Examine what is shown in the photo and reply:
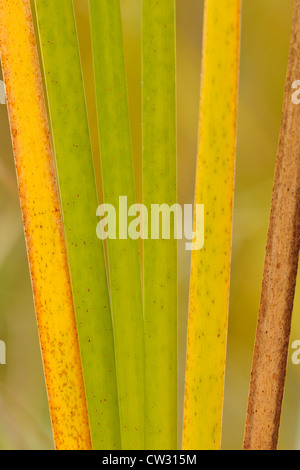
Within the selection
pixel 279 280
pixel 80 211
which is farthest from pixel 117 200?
pixel 279 280

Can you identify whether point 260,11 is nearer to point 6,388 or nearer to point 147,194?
point 147,194

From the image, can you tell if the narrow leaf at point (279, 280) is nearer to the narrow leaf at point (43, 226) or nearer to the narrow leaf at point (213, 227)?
the narrow leaf at point (213, 227)

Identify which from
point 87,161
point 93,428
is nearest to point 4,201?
point 87,161

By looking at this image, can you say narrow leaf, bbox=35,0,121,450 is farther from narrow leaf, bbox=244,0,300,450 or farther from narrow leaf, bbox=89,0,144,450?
narrow leaf, bbox=244,0,300,450

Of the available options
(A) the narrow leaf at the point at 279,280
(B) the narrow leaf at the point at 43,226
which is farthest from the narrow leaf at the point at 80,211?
(A) the narrow leaf at the point at 279,280

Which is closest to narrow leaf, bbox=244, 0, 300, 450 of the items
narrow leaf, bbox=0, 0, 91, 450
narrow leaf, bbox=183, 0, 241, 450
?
narrow leaf, bbox=183, 0, 241, 450
